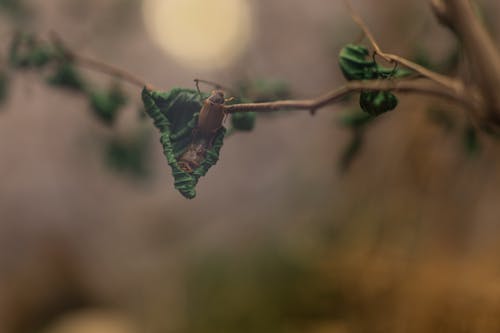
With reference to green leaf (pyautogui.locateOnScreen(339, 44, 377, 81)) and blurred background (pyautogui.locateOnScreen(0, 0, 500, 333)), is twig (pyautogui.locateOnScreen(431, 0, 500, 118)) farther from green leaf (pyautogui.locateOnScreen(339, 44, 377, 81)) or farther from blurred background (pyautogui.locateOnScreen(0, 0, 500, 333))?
blurred background (pyautogui.locateOnScreen(0, 0, 500, 333))

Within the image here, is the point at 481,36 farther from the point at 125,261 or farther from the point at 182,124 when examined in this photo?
the point at 125,261

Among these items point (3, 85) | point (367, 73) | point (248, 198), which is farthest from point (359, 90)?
point (248, 198)

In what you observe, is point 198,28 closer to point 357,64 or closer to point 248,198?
point 248,198

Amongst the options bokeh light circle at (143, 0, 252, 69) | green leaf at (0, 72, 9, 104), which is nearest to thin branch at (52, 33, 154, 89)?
green leaf at (0, 72, 9, 104)

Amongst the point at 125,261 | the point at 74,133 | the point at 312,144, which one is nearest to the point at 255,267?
the point at 312,144

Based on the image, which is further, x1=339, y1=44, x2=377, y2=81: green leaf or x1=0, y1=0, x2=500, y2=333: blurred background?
x1=0, y1=0, x2=500, y2=333: blurred background

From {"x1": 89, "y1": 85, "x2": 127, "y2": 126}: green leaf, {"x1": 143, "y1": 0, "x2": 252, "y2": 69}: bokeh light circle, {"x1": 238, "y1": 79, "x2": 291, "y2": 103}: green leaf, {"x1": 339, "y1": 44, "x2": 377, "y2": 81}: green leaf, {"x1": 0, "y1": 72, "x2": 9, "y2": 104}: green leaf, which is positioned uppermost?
{"x1": 143, "y1": 0, "x2": 252, "y2": 69}: bokeh light circle

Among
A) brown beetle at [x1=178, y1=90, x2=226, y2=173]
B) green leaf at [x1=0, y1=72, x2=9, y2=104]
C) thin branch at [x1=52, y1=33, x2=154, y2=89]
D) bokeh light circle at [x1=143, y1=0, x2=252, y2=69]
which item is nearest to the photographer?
brown beetle at [x1=178, y1=90, x2=226, y2=173]
